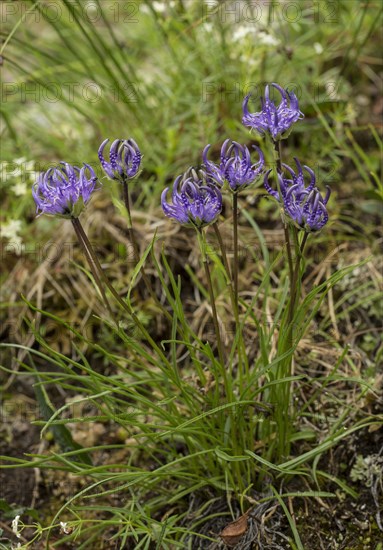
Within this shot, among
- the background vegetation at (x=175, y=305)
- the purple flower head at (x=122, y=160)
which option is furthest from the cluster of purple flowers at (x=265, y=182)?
the background vegetation at (x=175, y=305)

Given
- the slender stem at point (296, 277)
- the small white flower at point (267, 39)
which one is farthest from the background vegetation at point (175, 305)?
the slender stem at point (296, 277)

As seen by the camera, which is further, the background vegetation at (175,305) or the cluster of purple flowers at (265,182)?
the background vegetation at (175,305)

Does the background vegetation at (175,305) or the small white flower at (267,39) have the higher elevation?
the small white flower at (267,39)

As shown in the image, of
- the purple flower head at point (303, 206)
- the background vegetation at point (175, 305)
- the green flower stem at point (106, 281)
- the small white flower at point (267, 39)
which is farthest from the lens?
the small white flower at point (267, 39)

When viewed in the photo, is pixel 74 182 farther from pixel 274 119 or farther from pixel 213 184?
pixel 274 119

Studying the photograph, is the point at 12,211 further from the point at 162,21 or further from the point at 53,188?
the point at 53,188

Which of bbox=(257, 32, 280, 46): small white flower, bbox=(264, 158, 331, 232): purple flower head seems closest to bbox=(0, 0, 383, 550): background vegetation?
bbox=(257, 32, 280, 46): small white flower

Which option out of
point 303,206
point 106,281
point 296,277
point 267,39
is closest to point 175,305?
point 106,281

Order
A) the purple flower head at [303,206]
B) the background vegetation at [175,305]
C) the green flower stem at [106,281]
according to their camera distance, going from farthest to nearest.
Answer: the background vegetation at [175,305], the green flower stem at [106,281], the purple flower head at [303,206]

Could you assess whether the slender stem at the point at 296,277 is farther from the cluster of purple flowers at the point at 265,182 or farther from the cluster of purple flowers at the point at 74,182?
the cluster of purple flowers at the point at 74,182

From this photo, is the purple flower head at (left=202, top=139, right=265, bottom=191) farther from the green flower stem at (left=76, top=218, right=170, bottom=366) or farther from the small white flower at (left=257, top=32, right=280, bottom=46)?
the small white flower at (left=257, top=32, right=280, bottom=46)
